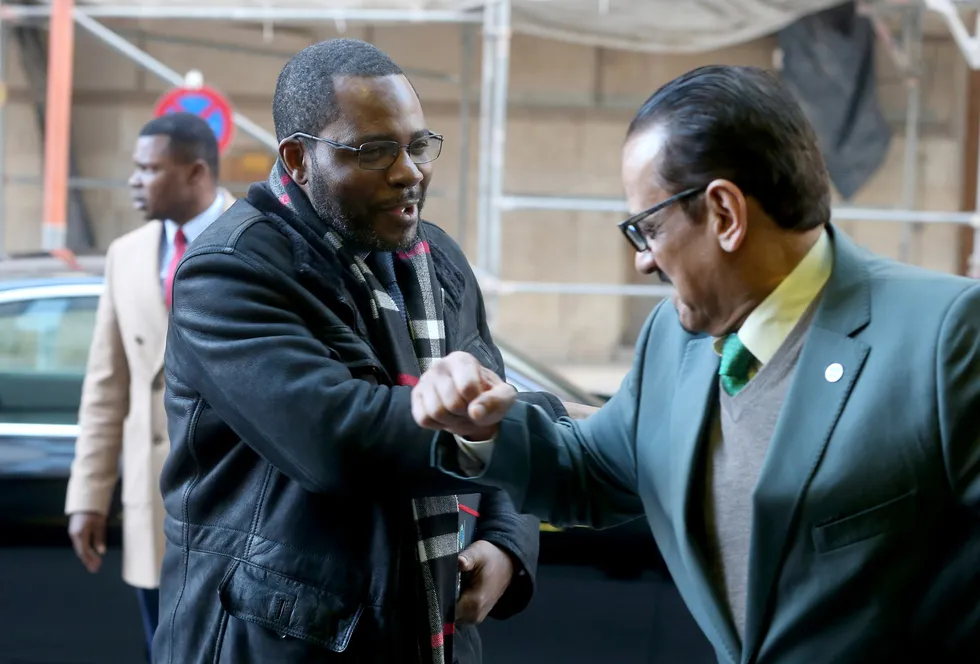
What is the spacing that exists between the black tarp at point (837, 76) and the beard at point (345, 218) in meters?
7.51

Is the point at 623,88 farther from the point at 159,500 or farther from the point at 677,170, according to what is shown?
the point at 677,170

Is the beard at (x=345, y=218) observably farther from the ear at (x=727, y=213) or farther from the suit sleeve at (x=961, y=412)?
the suit sleeve at (x=961, y=412)

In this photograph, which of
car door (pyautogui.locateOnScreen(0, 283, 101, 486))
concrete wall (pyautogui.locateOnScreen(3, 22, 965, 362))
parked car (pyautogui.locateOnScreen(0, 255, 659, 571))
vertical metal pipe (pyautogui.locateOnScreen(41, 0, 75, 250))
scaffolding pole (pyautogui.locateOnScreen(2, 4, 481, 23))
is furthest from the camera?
concrete wall (pyautogui.locateOnScreen(3, 22, 965, 362))

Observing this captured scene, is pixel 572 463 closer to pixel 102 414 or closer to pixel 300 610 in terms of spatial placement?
pixel 300 610

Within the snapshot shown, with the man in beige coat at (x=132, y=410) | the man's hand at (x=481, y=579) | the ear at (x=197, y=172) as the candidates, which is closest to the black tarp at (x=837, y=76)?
the ear at (x=197, y=172)

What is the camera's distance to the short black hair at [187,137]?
398 centimetres

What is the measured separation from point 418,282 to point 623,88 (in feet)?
29.4

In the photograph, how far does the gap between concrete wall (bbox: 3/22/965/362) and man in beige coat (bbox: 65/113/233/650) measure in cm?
677

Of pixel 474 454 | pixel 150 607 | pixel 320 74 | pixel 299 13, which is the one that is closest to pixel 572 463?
pixel 474 454

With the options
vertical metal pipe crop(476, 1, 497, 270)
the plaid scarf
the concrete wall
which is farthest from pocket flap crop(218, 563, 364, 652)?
the concrete wall

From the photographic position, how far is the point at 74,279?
446 centimetres

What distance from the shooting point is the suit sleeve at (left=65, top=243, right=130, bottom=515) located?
368 cm

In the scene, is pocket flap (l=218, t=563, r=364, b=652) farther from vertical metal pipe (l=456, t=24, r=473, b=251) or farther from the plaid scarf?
vertical metal pipe (l=456, t=24, r=473, b=251)

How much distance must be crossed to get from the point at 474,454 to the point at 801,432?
487mm
